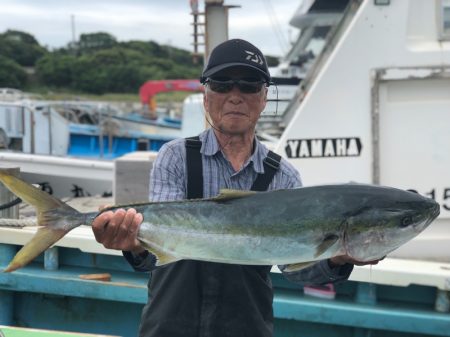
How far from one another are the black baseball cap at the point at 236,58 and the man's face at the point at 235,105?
0.9 inches

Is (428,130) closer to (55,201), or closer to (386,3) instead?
(386,3)

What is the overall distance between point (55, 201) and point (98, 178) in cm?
677

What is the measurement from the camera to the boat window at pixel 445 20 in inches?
150

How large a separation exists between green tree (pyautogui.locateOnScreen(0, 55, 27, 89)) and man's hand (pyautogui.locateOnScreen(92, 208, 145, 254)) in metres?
58.1

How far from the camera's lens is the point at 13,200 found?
14.3 ft

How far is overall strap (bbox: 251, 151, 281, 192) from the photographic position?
2240mm

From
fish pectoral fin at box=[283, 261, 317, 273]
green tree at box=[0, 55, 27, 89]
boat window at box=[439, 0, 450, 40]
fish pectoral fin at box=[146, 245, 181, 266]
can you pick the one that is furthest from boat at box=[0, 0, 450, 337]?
green tree at box=[0, 55, 27, 89]

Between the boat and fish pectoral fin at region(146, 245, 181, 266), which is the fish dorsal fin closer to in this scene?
fish pectoral fin at region(146, 245, 181, 266)

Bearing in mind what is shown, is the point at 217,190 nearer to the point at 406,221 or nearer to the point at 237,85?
the point at 237,85

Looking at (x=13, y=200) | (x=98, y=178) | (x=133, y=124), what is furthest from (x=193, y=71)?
(x=13, y=200)

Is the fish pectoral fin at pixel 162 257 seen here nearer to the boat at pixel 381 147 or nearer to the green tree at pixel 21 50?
the boat at pixel 381 147

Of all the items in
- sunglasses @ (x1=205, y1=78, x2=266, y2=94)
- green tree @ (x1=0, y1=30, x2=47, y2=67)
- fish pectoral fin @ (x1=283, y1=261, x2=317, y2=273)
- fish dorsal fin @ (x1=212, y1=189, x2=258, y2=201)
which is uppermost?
green tree @ (x1=0, y1=30, x2=47, y2=67)

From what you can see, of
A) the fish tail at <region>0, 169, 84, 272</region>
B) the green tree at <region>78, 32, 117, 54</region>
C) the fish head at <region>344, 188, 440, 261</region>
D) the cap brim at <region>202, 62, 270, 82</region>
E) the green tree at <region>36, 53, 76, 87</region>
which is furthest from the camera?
the green tree at <region>78, 32, 117, 54</region>

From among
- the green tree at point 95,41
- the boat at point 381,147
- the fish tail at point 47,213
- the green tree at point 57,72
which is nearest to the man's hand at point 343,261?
the fish tail at point 47,213
